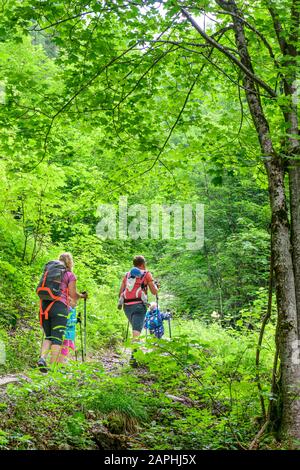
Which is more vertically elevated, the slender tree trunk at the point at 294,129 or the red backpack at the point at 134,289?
the slender tree trunk at the point at 294,129

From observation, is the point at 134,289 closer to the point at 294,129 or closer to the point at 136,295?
the point at 136,295

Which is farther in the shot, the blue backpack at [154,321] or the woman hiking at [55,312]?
the blue backpack at [154,321]

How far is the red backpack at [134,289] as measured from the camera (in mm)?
8422

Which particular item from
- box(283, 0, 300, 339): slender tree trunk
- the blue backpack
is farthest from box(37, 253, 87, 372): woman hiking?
the blue backpack

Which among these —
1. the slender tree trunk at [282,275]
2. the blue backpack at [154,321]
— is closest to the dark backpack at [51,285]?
the slender tree trunk at [282,275]

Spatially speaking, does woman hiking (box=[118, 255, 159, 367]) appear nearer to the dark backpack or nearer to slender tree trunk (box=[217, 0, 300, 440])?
the dark backpack

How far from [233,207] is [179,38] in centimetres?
1204

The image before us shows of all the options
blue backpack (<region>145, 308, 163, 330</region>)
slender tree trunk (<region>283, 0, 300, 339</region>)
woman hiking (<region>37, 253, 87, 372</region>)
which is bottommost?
blue backpack (<region>145, 308, 163, 330</region>)

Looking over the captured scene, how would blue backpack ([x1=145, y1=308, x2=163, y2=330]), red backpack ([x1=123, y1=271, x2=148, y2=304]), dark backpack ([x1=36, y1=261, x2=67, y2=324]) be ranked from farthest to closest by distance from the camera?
blue backpack ([x1=145, y1=308, x2=163, y2=330]) → red backpack ([x1=123, y1=271, x2=148, y2=304]) → dark backpack ([x1=36, y1=261, x2=67, y2=324])

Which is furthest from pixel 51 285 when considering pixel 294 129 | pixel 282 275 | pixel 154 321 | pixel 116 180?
pixel 154 321

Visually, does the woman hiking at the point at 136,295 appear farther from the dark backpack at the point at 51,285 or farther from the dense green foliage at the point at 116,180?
the dark backpack at the point at 51,285

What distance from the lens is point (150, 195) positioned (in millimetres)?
21188

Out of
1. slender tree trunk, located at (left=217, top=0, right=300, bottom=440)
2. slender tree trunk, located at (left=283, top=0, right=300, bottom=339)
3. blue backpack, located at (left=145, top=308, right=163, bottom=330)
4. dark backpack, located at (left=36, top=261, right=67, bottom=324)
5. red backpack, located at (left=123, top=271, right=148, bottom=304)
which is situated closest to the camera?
slender tree trunk, located at (left=217, top=0, right=300, bottom=440)

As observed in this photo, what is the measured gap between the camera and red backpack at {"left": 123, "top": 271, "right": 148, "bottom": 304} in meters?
8.42
